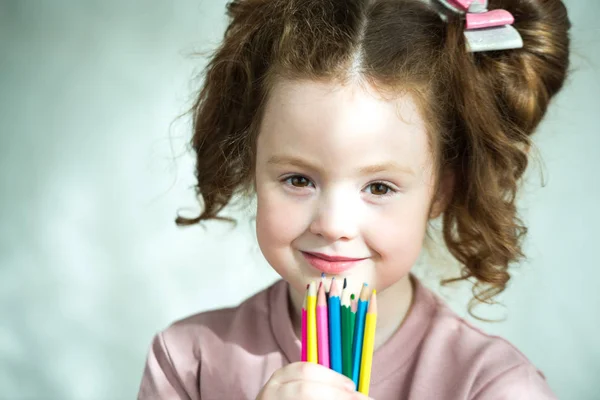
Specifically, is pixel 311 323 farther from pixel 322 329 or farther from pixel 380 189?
pixel 380 189

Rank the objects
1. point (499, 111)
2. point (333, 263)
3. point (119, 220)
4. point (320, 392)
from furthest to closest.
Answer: point (119, 220) < point (499, 111) < point (333, 263) < point (320, 392)

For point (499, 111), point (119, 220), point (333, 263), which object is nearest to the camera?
point (333, 263)

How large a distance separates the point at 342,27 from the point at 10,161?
1.04 m

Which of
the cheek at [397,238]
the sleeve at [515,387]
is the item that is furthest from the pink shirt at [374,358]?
the cheek at [397,238]

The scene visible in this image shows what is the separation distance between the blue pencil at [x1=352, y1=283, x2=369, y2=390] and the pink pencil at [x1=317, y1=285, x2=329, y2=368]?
28 mm

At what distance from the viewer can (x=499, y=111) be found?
112cm

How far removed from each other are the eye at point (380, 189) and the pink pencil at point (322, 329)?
151 millimetres

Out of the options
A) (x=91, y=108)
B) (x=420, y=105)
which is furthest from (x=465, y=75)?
(x=91, y=108)

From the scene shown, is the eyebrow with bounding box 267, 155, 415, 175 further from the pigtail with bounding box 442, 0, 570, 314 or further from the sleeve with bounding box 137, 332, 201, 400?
the sleeve with bounding box 137, 332, 201, 400

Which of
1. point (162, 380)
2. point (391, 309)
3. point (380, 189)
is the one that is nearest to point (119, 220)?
point (162, 380)

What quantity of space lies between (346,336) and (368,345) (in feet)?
0.08

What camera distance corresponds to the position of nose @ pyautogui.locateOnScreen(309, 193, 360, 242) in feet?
3.21

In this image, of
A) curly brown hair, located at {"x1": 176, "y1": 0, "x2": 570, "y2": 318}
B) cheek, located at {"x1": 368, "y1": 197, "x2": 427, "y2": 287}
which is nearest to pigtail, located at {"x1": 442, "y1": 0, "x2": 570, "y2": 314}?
curly brown hair, located at {"x1": 176, "y1": 0, "x2": 570, "y2": 318}

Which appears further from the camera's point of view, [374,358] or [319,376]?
[374,358]
